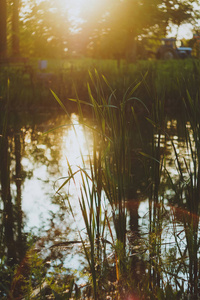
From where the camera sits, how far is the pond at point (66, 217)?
1858 mm

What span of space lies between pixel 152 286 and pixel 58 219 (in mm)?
947

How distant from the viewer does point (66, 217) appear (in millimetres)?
2729

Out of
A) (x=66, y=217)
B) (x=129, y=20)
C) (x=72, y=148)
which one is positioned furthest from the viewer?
(x=129, y=20)

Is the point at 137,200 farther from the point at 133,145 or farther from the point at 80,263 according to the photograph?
the point at 133,145

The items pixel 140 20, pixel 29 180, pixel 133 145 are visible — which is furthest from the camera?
pixel 140 20

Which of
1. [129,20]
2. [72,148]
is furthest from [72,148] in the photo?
[129,20]

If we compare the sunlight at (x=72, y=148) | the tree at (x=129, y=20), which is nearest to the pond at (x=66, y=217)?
the sunlight at (x=72, y=148)

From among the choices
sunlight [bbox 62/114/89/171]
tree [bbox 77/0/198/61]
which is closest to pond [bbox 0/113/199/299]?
sunlight [bbox 62/114/89/171]

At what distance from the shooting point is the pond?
6.10ft

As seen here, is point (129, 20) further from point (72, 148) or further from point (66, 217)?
point (66, 217)

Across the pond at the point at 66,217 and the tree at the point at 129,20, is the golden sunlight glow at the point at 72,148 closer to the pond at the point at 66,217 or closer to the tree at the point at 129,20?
the pond at the point at 66,217

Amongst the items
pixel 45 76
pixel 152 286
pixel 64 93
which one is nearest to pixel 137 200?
pixel 152 286

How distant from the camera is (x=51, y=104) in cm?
846

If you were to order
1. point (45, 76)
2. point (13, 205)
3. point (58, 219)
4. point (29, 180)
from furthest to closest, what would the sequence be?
point (45, 76), point (29, 180), point (13, 205), point (58, 219)
